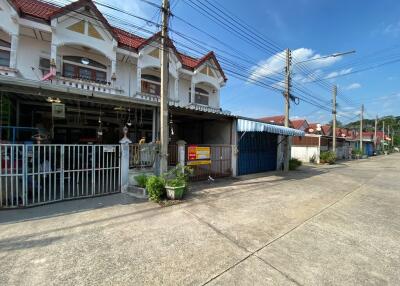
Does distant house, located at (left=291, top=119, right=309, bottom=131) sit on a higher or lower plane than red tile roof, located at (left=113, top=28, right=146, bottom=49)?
lower

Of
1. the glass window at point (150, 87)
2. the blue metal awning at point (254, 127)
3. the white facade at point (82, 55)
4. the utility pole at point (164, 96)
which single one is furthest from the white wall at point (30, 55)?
the blue metal awning at point (254, 127)

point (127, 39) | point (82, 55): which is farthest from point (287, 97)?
point (82, 55)

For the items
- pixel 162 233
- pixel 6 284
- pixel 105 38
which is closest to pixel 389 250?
pixel 162 233

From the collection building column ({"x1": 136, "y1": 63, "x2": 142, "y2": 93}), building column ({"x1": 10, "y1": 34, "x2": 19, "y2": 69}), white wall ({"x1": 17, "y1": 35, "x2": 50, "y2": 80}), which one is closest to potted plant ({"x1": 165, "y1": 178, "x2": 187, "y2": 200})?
building column ({"x1": 136, "y1": 63, "x2": 142, "y2": 93})

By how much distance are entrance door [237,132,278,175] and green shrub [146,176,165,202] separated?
6.48 metres

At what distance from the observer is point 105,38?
10469 millimetres

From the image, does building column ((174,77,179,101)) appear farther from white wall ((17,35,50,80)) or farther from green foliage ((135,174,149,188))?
green foliage ((135,174,149,188))

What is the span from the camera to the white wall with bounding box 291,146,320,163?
2323 centimetres

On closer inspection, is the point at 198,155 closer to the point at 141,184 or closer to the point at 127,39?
the point at 141,184

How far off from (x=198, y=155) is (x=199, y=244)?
6075 mm

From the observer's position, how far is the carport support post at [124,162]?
23.8 ft

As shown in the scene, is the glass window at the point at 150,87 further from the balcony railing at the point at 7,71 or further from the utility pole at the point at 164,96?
the balcony railing at the point at 7,71

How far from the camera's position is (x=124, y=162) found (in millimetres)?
7316

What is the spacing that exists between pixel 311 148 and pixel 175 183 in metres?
21.6
